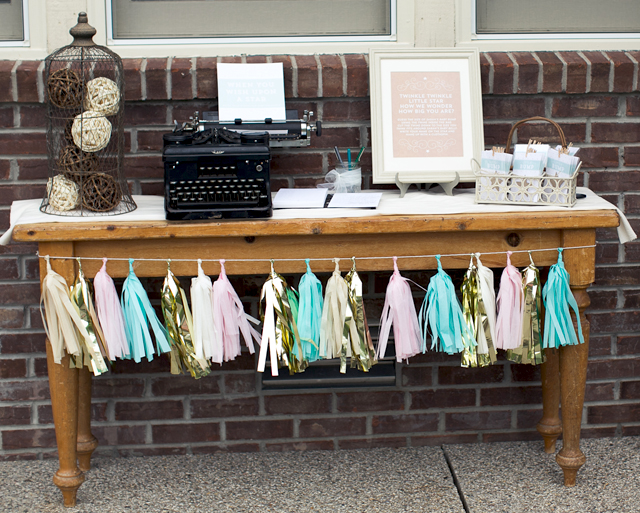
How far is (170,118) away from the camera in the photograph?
2.53m

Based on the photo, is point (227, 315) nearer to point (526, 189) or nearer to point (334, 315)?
point (334, 315)

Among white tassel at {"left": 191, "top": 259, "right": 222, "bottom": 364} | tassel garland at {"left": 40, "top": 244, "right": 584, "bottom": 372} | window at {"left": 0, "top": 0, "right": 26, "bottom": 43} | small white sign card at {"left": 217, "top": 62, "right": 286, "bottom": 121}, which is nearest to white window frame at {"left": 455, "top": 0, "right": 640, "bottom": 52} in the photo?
small white sign card at {"left": 217, "top": 62, "right": 286, "bottom": 121}

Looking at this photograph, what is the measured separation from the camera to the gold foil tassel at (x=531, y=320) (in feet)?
7.25

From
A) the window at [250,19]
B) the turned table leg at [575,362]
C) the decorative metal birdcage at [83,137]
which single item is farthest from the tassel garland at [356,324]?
the window at [250,19]

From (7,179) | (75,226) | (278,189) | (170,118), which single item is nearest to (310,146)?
(278,189)

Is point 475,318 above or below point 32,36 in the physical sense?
below

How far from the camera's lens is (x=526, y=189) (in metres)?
2.24

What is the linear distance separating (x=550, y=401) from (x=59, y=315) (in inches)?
64.9

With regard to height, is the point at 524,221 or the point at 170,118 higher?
the point at 170,118

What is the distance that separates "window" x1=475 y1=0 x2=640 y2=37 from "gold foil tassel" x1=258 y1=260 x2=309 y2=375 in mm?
1198

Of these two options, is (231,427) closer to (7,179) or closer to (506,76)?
(7,179)

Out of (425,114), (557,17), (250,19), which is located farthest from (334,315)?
(557,17)

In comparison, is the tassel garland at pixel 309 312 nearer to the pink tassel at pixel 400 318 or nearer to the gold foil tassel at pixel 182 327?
the pink tassel at pixel 400 318

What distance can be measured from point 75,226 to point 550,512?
166 cm
